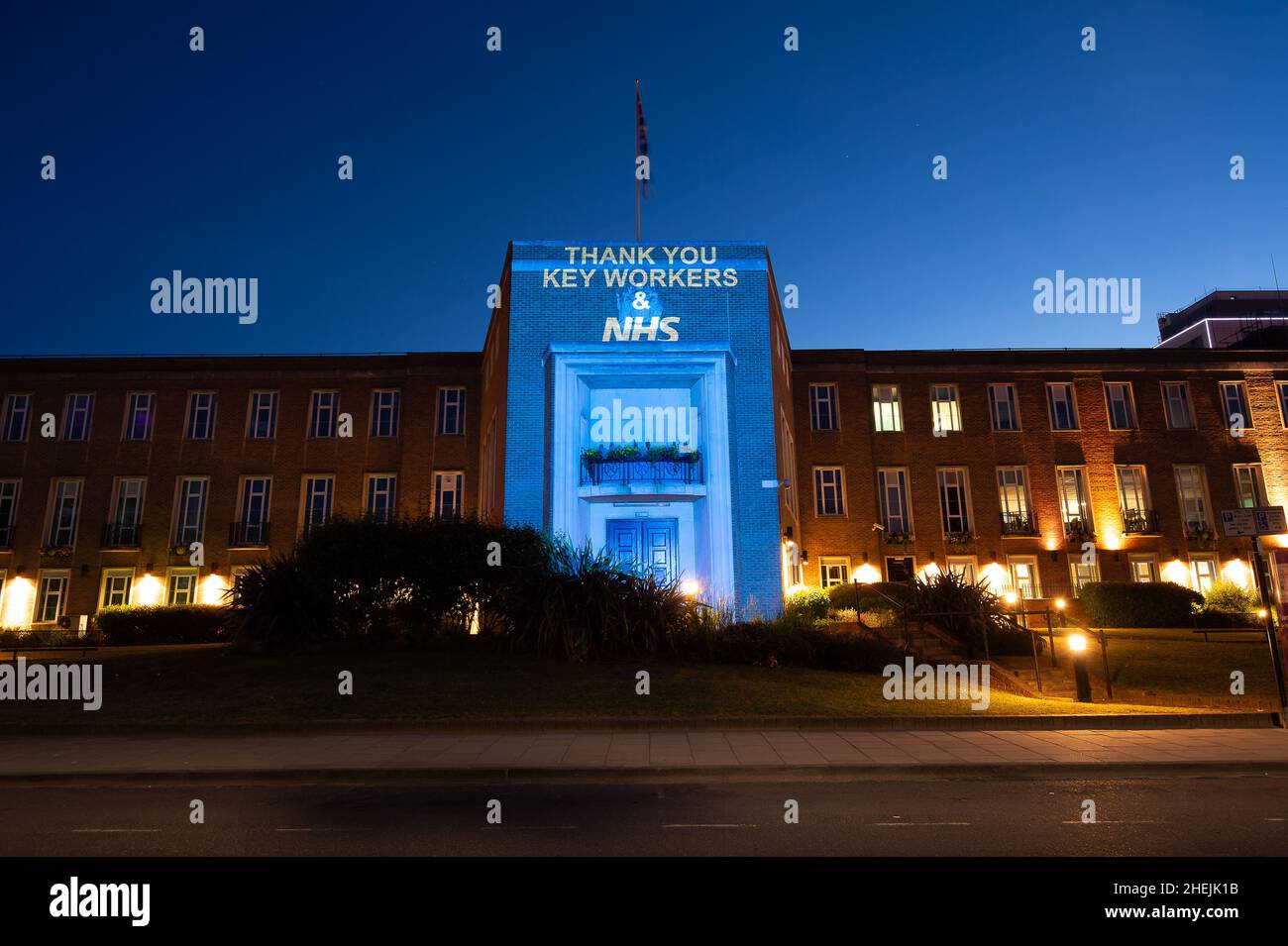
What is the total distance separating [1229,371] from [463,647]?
34204mm

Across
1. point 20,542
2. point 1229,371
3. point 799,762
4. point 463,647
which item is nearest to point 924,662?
point 799,762

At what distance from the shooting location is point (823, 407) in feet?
105

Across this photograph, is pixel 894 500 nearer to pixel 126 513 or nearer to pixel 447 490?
pixel 447 490

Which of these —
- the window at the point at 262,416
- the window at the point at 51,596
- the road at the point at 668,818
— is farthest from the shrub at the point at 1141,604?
the window at the point at 51,596

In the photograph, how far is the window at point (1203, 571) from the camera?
1193 inches

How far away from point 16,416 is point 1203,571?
48.1m

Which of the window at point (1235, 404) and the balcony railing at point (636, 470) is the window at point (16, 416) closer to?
the balcony railing at point (636, 470)

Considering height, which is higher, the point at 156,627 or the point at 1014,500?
the point at 1014,500

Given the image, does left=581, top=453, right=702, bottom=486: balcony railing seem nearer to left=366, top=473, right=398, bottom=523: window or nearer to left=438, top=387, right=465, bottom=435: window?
left=438, top=387, right=465, bottom=435: window

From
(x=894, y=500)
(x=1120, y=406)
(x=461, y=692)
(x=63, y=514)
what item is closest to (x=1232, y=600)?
(x=1120, y=406)

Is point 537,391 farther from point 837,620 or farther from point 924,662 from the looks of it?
point 924,662

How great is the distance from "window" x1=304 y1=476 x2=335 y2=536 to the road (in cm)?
2341

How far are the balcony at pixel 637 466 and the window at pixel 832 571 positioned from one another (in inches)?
446

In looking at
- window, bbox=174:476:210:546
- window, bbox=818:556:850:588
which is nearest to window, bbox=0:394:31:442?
window, bbox=174:476:210:546
